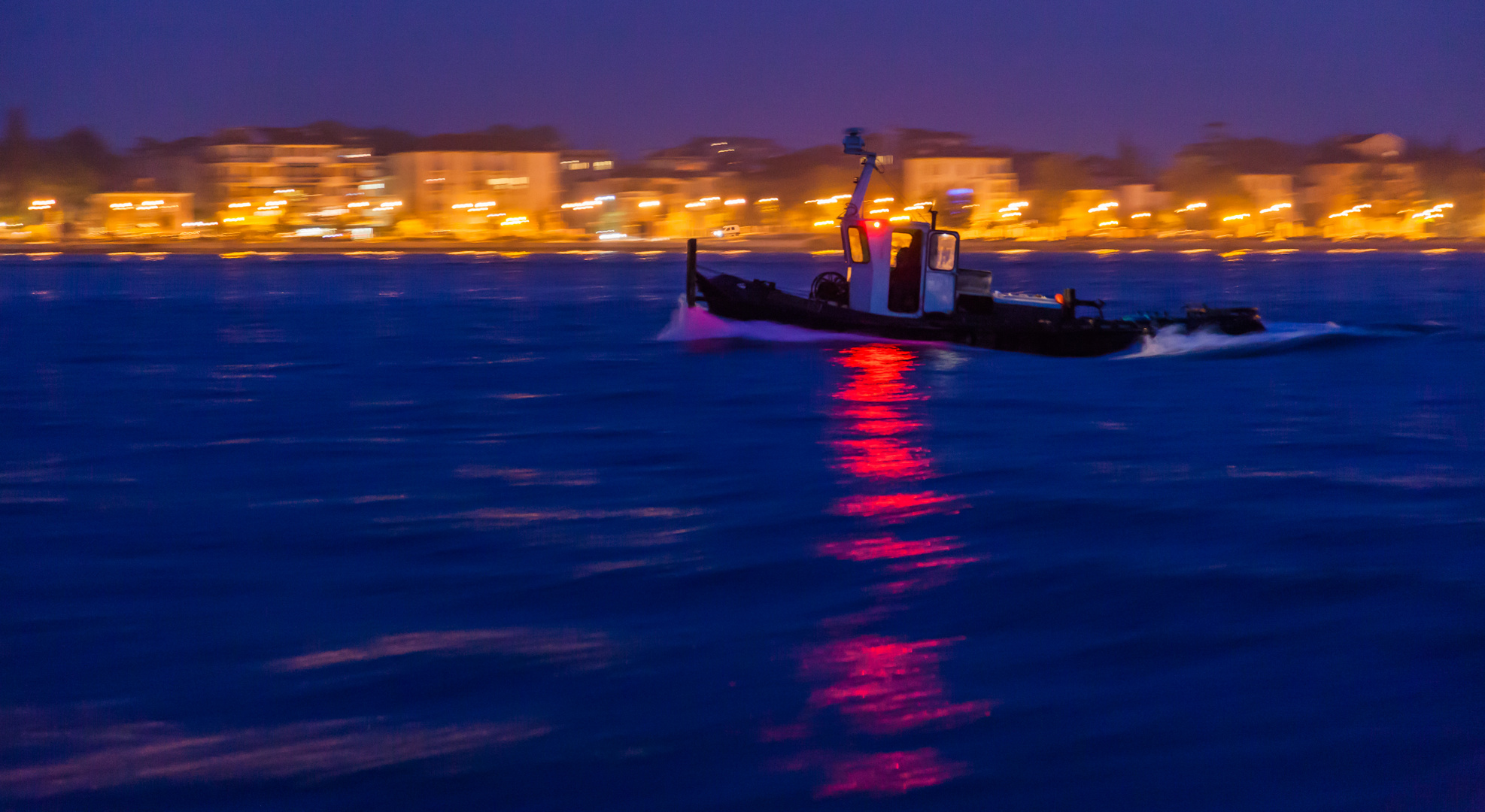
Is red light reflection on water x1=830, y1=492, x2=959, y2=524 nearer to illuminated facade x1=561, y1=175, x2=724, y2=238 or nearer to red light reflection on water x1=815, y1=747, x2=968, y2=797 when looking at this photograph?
red light reflection on water x1=815, y1=747, x2=968, y2=797

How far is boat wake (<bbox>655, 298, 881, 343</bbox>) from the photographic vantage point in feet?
92.7

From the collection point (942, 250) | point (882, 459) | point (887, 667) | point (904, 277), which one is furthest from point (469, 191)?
point (887, 667)

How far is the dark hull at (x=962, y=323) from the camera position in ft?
87.3

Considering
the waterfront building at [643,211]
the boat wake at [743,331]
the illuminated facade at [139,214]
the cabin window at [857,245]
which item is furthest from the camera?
the waterfront building at [643,211]

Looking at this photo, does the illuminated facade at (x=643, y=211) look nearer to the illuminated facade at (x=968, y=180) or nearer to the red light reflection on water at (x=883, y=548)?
the illuminated facade at (x=968, y=180)

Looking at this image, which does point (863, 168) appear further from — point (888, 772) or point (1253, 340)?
point (888, 772)

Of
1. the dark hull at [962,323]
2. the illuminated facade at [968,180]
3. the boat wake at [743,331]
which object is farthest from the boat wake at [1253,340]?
the illuminated facade at [968,180]


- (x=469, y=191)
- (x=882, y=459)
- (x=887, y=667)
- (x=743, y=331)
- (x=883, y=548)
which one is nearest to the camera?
(x=887, y=667)

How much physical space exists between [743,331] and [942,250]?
4.68 meters

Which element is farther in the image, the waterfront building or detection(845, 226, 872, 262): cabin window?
the waterfront building

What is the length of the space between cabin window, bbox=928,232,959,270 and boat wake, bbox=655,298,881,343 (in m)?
1.92

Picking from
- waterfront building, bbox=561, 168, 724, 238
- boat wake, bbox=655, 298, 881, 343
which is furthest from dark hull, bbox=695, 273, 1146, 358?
waterfront building, bbox=561, 168, 724, 238

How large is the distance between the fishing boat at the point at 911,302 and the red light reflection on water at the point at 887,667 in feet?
33.4

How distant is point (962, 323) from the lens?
2670 cm
